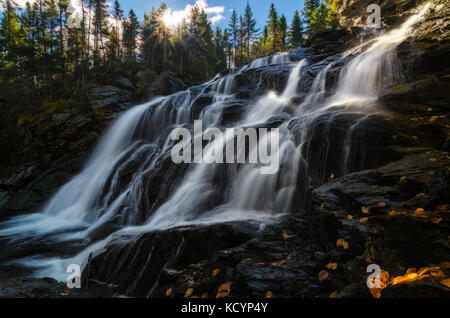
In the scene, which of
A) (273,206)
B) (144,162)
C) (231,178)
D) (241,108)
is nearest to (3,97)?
Answer: (144,162)

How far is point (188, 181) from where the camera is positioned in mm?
7852

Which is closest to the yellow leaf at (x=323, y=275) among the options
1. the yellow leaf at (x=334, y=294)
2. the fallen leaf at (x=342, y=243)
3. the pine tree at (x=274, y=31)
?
the yellow leaf at (x=334, y=294)

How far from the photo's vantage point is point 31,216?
10156 millimetres

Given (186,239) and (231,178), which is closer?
(186,239)

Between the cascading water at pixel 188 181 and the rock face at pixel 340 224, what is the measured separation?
5.8 inches

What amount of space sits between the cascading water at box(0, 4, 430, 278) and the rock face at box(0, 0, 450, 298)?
15 cm

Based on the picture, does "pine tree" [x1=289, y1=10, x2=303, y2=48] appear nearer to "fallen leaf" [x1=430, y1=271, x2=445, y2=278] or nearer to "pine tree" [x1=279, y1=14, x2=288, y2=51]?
"pine tree" [x1=279, y1=14, x2=288, y2=51]

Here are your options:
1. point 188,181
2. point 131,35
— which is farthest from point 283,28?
point 188,181

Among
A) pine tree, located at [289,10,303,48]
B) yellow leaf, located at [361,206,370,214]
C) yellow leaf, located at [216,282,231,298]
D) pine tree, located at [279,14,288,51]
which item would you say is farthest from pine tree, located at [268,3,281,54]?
yellow leaf, located at [216,282,231,298]

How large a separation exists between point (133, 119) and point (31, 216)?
7826 mm

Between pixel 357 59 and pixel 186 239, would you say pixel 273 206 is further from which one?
pixel 357 59

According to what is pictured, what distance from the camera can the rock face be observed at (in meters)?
2.65

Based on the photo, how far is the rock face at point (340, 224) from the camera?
265 cm

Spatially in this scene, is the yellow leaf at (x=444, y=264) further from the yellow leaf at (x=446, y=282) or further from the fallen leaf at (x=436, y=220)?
the fallen leaf at (x=436, y=220)
